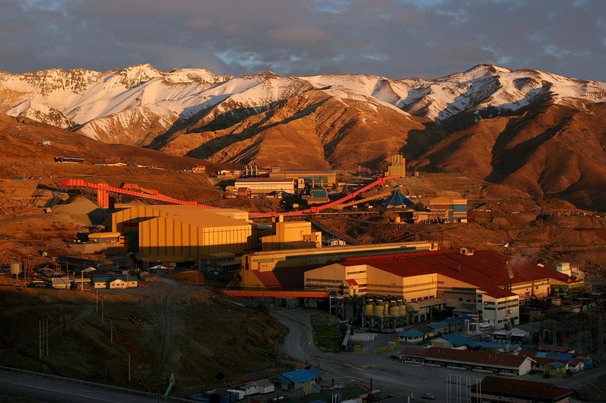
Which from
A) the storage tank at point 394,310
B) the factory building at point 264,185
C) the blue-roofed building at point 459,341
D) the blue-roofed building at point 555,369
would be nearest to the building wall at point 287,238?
the storage tank at point 394,310

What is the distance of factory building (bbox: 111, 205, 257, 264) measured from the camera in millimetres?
78750

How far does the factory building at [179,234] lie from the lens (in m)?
78.8

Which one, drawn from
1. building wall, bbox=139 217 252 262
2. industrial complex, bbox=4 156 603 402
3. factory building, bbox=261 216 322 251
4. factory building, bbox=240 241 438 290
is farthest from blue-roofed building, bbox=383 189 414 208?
building wall, bbox=139 217 252 262

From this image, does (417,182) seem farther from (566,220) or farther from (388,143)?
(388,143)

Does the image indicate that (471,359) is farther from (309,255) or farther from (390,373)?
(309,255)

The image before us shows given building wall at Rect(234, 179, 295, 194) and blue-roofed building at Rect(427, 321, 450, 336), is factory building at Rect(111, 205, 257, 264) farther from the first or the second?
building wall at Rect(234, 179, 295, 194)

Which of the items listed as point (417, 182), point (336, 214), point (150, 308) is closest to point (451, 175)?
point (417, 182)

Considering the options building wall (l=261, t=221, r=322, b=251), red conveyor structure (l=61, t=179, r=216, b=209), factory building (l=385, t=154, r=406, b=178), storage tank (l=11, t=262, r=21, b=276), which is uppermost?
factory building (l=385, t=154, r=406, b=178)

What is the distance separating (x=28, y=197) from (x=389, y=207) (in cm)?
4191

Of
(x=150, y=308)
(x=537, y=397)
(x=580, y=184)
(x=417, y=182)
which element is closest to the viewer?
(x=537, y=397)

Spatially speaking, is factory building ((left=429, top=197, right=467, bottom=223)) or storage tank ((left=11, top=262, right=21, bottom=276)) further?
factory building ((left=429, top=197, right=467, bottom=223))

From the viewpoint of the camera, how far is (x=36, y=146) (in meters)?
134

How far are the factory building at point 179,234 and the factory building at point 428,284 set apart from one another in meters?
12.2

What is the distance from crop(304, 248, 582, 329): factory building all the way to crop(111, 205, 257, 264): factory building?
40.2ft
